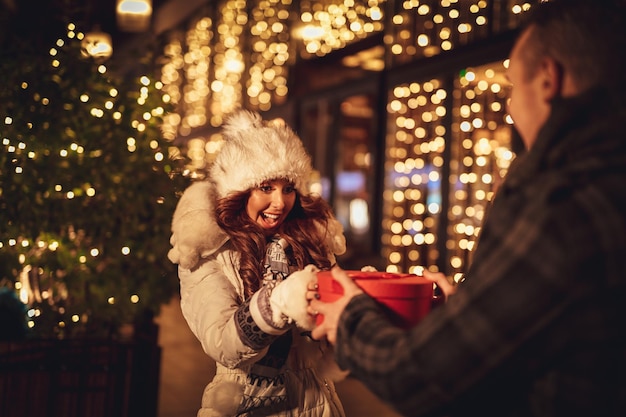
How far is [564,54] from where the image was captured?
134 cm

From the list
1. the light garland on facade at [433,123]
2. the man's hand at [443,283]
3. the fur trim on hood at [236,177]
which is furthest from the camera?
the light garland on facade at [433,123]

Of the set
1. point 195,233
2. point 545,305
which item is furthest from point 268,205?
point 545,305

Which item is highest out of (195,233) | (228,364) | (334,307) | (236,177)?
(236,177)

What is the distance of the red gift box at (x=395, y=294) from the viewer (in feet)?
5.20

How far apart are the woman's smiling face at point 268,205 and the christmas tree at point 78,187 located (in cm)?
183

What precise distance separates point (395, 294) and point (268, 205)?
3.34 ft

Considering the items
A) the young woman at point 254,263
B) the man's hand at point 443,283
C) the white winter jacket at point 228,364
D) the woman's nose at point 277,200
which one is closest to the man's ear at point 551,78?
the man's hand at point 443,283

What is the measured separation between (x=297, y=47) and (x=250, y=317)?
10.2 meters

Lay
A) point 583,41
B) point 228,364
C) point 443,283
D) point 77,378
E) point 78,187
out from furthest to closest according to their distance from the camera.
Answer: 1. point 78,187
2. point 77,378
3. point 228,364
4. point 443,283
5. point 583,41

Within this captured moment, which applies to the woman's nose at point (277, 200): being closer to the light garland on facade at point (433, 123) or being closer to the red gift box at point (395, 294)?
the red gift box at point (395, 294)

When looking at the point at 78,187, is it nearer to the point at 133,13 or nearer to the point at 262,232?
the point at 262,232

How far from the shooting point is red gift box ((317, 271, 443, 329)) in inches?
62.4

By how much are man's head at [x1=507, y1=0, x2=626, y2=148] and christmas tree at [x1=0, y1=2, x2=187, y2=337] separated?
3.10 metres

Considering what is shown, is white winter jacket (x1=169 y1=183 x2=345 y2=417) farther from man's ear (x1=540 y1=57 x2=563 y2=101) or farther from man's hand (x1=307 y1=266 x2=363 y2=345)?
man's ear (x1=540 y1=57 x2=563 y2=101)
